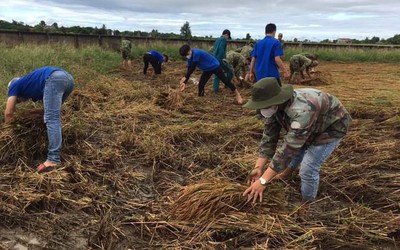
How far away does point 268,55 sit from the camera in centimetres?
579

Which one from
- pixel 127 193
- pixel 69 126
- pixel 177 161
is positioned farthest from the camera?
pixel 69 126

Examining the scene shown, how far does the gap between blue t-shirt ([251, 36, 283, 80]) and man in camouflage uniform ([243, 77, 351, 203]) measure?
118 inches

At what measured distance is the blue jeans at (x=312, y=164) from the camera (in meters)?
2.76

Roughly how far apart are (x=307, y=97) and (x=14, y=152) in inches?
113

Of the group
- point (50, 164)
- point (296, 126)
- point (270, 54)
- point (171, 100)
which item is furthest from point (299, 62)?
point (296, 126)

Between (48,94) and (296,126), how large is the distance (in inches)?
93.0

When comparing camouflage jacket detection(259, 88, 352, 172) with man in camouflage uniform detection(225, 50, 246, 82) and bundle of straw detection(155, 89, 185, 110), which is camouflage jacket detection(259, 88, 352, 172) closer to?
bundle of straw detection(155, 89, 185, 110)

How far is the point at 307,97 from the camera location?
253 centimetres

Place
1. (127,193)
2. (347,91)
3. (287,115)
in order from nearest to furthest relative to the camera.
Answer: (287,115)
(127,193)
(347,91)

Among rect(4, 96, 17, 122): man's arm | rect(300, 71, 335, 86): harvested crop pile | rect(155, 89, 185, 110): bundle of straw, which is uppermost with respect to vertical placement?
rect(4, 96, 17, 122): man's arm

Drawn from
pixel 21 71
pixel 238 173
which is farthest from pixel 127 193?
pixel 21 71

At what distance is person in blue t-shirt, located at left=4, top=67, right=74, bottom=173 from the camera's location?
139 inches

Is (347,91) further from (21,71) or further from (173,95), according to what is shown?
(21,71)

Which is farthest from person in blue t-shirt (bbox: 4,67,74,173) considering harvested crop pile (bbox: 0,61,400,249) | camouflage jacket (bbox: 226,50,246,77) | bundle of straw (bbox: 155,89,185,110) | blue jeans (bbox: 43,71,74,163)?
camouflage jacket (bbox: 226,50,246,77)
